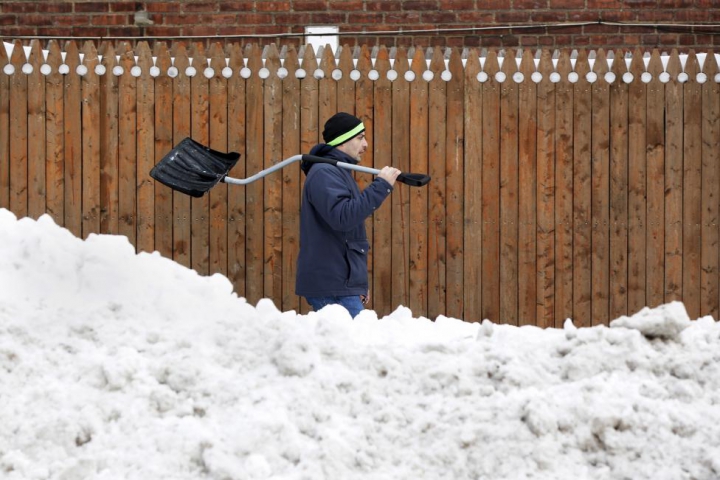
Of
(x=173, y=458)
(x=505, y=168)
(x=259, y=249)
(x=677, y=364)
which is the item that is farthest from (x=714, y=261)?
(x=173, y=458)

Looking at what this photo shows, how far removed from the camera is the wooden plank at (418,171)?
766 cm

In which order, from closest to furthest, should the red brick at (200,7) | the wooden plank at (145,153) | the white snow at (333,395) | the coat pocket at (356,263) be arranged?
the white snow at (333,395) → the coat pocket at (356,263) → the wooden plank at (145,153) → the red brick at (200,7)

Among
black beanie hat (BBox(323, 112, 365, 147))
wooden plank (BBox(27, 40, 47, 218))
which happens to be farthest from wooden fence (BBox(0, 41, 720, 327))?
black beanie hat (BBox(323, 112, 365, 147))

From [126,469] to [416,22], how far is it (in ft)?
22.7

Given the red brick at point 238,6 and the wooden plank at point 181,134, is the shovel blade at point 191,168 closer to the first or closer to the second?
the wooden plank at point 181,134

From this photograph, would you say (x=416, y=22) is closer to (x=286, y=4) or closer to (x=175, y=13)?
(x=286, y=4)

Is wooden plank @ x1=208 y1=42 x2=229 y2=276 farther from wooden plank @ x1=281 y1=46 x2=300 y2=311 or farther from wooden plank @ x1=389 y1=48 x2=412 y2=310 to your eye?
wooden plank @ x1=389 y1=48 x2=412 y2=310

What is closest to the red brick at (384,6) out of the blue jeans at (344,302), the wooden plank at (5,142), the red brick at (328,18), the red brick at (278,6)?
the red brick at (328,18)

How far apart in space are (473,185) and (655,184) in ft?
4.23

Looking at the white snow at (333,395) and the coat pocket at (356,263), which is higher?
the coat pocket at (356,263)

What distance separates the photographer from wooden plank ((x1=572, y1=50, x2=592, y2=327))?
303 inches

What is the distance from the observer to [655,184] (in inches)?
304

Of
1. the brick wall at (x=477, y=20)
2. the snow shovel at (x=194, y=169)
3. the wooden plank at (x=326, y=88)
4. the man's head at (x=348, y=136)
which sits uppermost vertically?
the brick wall at (x=477, y=20)

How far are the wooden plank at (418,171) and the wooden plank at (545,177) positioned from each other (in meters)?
0.77
